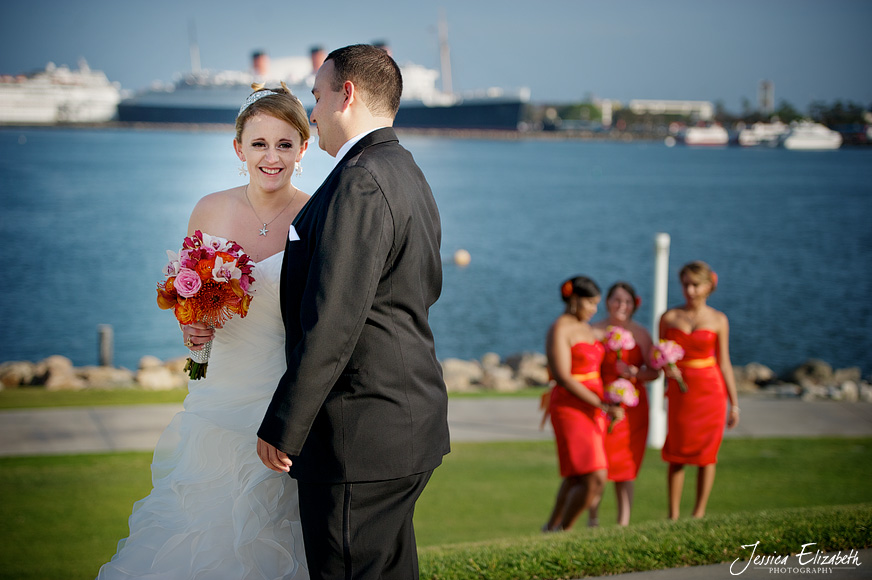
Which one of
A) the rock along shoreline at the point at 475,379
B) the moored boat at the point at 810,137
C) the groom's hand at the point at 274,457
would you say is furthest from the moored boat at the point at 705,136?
the groom's hand at the point at 274,457

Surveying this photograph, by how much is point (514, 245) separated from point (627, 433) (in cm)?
3718

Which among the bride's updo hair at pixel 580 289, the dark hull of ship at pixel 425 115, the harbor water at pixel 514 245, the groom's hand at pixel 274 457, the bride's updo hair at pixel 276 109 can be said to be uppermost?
the dark hull of ship at pixel 425 115

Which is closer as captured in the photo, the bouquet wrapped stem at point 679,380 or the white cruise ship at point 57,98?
the bouquet wrapped stem at point 679,380

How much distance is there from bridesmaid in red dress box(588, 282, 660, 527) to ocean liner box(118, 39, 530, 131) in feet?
269

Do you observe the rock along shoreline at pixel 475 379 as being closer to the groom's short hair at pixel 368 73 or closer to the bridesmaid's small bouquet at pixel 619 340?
the bridesmaid's small bouquet at pixel 619 340

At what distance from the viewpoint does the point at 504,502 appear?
255 inches

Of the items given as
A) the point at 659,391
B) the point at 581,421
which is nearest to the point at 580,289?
the point at 581,421

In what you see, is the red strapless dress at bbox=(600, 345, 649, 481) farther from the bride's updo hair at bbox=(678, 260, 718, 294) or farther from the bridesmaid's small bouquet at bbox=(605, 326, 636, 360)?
the bride's updo hair at bbox=(678, 260, 718, 294)

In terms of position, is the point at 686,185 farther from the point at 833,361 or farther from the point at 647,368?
the point at 647,368

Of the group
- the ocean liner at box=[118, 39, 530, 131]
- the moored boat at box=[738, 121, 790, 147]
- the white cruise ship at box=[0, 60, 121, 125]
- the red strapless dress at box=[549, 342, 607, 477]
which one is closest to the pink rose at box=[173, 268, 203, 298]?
the red strapless dress at box=[549, 342, 607, 477]

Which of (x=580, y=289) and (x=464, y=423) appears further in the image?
(x=464, y=423)

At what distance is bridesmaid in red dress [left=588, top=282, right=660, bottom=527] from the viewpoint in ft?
18.4

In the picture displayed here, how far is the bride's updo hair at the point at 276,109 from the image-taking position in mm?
3150

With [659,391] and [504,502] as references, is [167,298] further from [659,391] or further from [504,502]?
[659,391]
